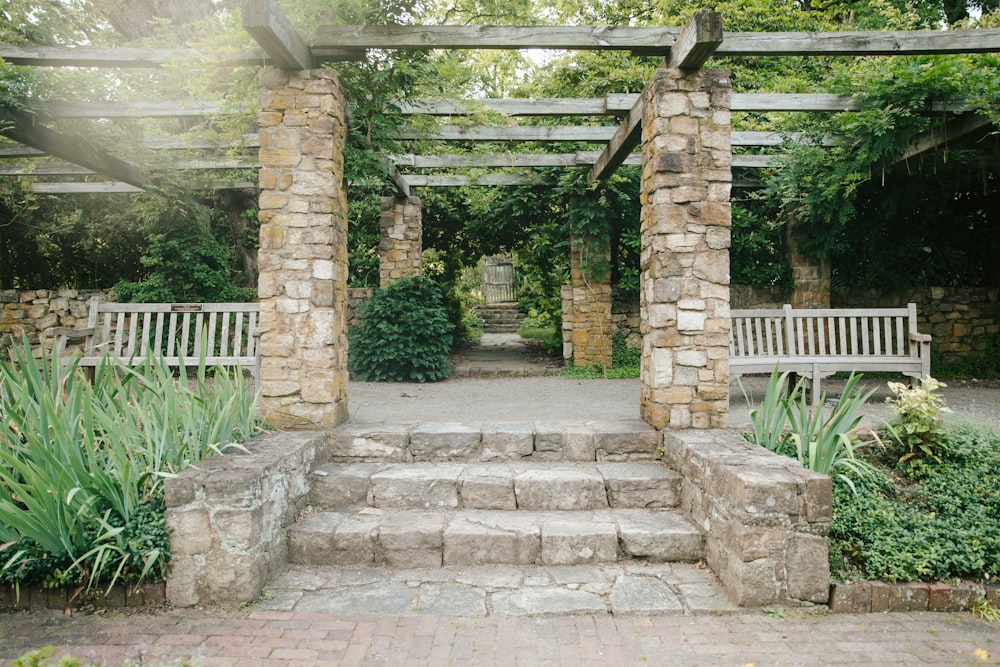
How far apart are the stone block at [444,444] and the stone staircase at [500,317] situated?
12173mm

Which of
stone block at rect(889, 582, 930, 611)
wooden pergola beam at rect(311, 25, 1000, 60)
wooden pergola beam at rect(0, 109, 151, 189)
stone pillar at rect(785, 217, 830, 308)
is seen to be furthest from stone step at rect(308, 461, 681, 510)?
stone pillar at rect(785, 217, 830, 308)

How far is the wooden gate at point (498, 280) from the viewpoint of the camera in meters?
22.8

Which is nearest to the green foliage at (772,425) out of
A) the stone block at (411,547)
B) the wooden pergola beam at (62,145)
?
the stone block at (411,547)

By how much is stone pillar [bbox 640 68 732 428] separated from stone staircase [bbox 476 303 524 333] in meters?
12.3

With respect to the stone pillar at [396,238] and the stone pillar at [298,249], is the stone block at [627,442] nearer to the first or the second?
the stone pillar at [298,249]

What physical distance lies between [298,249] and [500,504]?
2.12 metres

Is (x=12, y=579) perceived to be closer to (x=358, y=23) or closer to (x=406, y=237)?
(x=358, y=23)

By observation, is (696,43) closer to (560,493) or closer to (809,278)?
(560,493)

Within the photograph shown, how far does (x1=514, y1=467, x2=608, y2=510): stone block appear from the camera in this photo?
3.48 metres

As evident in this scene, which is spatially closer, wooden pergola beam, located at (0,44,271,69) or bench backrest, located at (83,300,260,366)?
wooden pergola beam, located at (0,44,271,69)

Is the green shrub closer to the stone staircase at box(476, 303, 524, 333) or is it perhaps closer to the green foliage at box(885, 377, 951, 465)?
the green foliage at box(885, 377, 951, 465)

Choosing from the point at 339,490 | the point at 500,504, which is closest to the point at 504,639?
the point at 500,504

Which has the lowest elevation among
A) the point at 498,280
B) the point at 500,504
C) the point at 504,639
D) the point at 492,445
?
the point at 504,639

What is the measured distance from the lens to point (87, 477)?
8.88 ft
